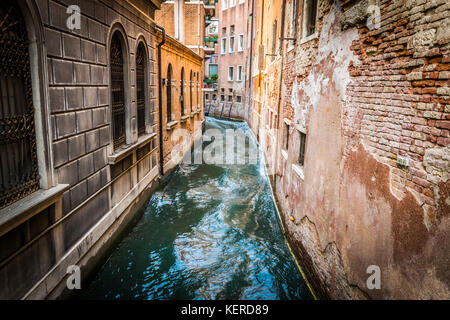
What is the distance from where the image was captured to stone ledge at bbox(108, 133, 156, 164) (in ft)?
18.5

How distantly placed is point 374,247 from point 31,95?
394 centimetres

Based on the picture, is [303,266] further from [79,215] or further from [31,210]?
[31,210]

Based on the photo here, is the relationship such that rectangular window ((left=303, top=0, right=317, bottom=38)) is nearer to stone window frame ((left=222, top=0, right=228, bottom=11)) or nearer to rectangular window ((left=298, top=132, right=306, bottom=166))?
rectangular window ((left=298, top=132, right=306, bottom=166))

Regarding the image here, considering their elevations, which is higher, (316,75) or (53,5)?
(53,5)

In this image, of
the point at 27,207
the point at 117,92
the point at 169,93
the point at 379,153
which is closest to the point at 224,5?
the point at 169,93

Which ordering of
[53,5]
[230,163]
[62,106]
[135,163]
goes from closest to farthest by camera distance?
[53,5] → [62,106] → [135,163] → [230,163]

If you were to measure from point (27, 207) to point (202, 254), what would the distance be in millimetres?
3675

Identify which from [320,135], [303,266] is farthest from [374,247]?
[303,266]

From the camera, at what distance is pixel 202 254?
20.5 feet

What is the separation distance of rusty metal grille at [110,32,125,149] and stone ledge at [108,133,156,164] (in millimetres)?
208

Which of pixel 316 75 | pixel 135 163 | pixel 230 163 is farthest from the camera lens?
pixel 230 163

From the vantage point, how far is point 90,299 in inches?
182

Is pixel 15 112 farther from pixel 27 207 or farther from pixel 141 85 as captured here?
pixel 141 85

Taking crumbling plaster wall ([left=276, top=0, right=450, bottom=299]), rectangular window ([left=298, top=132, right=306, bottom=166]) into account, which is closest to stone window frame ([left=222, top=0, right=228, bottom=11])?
rectangular window ([left=298, top=132, right=306, bottom=166])
